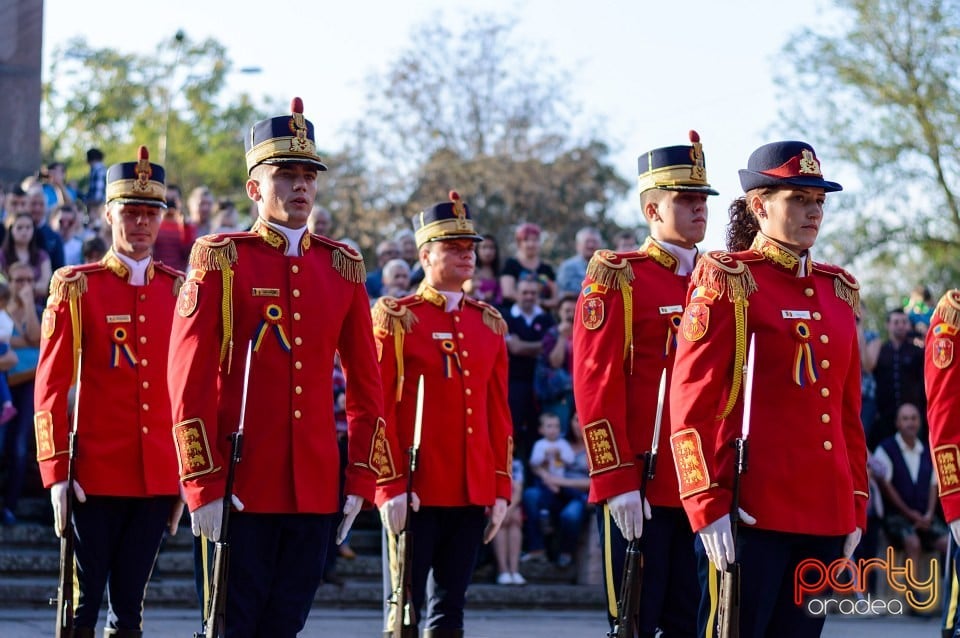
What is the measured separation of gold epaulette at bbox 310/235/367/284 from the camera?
6441 millimetres

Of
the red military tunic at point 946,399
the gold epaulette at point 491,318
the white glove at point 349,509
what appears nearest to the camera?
the white glove at point 349,509

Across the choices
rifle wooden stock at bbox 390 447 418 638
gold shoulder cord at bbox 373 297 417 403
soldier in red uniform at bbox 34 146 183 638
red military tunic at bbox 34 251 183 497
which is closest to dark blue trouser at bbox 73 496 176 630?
soldier in red uniform at bbox 34 146 183 638

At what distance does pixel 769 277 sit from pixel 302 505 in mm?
Result: 1940

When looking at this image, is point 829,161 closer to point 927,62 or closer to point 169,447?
point 927,62

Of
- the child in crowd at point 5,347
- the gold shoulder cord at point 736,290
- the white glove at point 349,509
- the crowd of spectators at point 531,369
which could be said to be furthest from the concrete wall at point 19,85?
the gold shoulder cord at point 736,290

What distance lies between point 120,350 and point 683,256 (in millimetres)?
2851

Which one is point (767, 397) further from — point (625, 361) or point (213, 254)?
point (213, 254)

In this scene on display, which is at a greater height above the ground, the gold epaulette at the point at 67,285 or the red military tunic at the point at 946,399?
the gold epaulette at the point at 67,285

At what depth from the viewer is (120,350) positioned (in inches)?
315

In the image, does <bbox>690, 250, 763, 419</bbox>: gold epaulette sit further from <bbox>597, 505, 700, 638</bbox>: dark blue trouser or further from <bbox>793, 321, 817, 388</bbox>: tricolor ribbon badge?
<bbox>597, 505, 700, 638</bbox>: dark blue trouser

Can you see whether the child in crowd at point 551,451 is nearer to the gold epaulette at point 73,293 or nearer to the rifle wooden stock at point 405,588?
the rifle wooden stock at point 405,588

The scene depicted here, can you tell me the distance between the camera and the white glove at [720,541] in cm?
538

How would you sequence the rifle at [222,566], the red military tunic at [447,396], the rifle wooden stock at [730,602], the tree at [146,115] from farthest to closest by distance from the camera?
the tree at [146,115]
the red military tunic at [447,396]
the rifle at [222,566]
the rifle wooden stock at [730,602]

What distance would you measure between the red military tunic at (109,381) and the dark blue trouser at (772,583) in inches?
129
